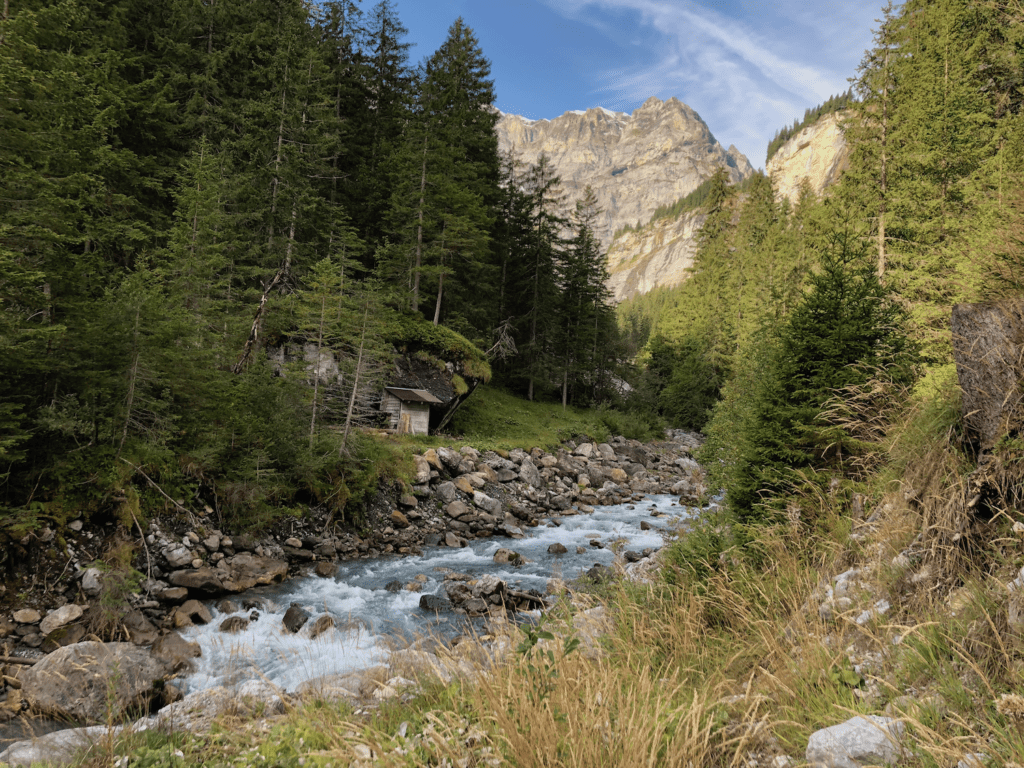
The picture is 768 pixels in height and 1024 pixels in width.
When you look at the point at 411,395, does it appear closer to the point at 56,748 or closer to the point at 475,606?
the point at 475,606

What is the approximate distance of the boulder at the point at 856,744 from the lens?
6.44 ft

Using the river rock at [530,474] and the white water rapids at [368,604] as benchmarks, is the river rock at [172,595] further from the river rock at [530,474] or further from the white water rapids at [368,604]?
the river rock at [530,474]

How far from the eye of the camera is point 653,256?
160 m

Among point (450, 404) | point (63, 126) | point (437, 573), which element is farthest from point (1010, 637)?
point (450, 404)

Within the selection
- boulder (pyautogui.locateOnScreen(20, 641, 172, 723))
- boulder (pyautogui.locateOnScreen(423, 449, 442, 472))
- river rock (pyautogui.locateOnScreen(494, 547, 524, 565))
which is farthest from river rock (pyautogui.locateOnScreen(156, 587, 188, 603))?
boulder (pyautogui.locateOnScreen(423, 449, 442, 472))

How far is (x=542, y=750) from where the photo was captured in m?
2.17

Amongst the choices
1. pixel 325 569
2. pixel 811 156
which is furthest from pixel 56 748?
pixel 811 156

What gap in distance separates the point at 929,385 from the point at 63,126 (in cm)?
1628

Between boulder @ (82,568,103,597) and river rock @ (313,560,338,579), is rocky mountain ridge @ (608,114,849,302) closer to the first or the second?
river rock @ (313,560,338,579)

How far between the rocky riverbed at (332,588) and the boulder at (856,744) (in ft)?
6.11

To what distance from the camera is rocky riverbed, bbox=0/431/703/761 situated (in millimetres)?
5586

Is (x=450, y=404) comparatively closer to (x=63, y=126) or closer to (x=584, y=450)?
(x=584, y=450)

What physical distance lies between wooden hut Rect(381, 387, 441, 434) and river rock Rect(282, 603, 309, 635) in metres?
11.6

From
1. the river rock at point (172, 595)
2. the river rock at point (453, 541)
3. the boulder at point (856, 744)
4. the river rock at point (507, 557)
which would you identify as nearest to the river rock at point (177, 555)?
the river rock at point (172, 595)
